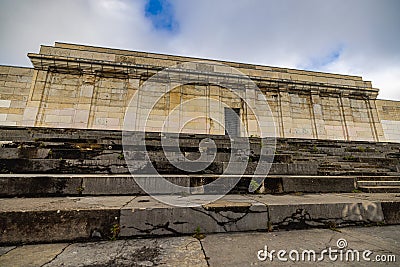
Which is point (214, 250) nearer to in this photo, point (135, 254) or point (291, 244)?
point (135, 254)

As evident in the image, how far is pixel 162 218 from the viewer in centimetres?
222


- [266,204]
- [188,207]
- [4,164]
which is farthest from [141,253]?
[4,164]

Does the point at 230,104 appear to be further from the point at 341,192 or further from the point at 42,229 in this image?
the point at 42,229

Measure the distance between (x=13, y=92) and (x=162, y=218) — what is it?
12758mm

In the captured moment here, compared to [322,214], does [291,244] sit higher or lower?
lower

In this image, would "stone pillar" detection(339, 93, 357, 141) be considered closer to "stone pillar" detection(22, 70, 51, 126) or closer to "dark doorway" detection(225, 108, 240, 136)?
"dark doorway" detection(225, 108, 240, 136)

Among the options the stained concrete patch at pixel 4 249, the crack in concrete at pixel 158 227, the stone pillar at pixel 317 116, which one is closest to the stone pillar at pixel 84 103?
the stained concrete patch at pixel 4 249

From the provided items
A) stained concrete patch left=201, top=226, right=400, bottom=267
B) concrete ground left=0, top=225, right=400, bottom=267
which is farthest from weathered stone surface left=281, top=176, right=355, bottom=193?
concrete ground left=0, top=225, right=400, bottom=267

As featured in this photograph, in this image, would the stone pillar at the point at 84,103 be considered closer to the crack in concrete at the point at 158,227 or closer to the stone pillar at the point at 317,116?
the crack in concrete at the point at 158,227

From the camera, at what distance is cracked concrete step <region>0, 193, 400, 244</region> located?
6.54 ft

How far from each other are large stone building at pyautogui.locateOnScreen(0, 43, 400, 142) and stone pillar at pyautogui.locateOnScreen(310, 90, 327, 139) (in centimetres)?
6

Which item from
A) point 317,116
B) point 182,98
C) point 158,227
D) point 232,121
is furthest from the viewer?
point 317,116

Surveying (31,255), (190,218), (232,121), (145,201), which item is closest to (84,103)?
(232,121)

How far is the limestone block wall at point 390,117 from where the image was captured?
46.4ft
